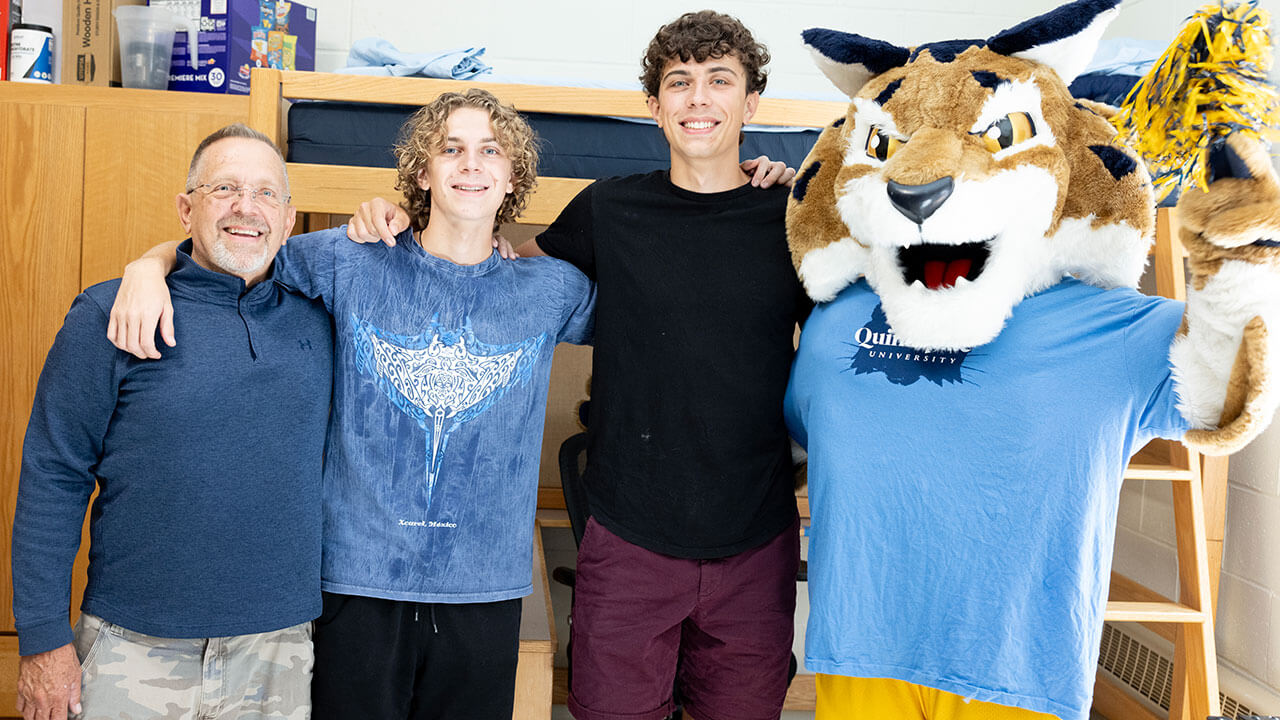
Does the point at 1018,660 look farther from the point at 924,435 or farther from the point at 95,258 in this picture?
the point at 95,258

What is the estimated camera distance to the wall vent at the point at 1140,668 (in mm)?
Result: 2299

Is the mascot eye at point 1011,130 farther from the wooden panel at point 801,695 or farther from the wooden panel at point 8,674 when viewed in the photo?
the wooden panel at point 8,674

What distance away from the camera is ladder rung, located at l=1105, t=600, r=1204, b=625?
1.97 metres

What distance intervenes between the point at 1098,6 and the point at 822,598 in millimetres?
926

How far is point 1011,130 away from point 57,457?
1451mm

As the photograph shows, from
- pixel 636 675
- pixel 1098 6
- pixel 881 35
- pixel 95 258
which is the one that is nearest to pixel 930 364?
pixel 1098 6

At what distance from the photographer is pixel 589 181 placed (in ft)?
6.86

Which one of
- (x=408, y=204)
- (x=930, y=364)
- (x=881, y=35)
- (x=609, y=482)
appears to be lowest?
(x=609, y=482)

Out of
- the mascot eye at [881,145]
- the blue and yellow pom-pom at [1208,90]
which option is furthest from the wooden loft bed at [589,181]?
the blue and yellow pom-pom at [1208,90]

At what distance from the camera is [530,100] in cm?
203

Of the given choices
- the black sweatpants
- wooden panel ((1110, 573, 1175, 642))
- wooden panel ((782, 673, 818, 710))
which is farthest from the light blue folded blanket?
wooden panel ((1110, 573, 1175, 642))

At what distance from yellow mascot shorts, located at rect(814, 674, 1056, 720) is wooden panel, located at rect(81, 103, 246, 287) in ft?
6.21

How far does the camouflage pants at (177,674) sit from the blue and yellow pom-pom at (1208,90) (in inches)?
56.0

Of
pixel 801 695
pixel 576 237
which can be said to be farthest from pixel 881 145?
pixel 801 695
